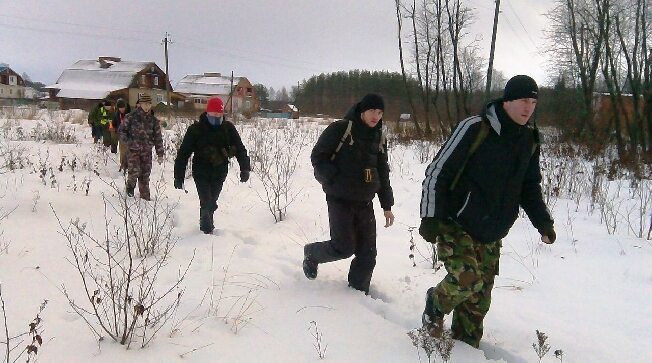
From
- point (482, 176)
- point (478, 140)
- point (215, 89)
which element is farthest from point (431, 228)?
point (215, 89)

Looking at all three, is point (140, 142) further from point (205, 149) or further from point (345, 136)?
point (345, 136)

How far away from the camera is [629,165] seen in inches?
454

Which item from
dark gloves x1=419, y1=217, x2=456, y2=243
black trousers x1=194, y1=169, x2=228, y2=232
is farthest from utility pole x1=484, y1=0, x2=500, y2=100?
dark gloves x1=419, y1=217, x2=456, y2=243

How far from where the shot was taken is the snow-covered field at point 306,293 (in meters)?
2.80

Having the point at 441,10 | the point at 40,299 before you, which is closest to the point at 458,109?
the point at 441,10

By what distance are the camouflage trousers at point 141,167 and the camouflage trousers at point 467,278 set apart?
5.36 m

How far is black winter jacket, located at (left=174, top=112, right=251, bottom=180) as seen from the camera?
5.27 metres

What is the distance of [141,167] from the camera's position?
277 inches

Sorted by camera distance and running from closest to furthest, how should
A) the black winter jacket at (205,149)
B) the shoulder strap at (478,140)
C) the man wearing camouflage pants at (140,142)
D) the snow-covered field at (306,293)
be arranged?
1. the shoulder strap at (478,140)
2. the snow-covered field at (306,293)
3. the black winter jacket at (205,149)
4. the man wearing camouflage pants at (140,142)

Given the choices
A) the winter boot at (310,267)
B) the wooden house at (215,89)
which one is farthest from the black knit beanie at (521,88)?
the wooden house at (215,89)

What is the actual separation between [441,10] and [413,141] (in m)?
6.38

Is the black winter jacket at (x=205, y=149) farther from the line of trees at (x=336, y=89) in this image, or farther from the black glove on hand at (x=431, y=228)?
the line of trees at (x=336, y=89)

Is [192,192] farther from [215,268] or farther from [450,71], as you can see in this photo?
[450,71]

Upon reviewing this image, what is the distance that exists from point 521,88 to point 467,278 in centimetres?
108
